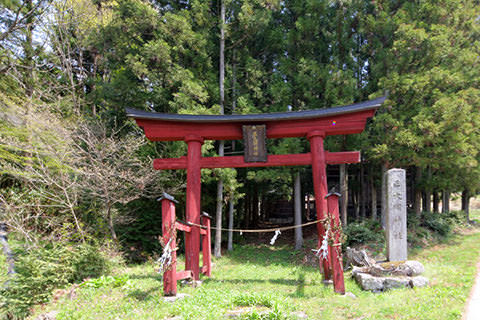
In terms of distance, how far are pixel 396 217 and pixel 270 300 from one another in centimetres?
385

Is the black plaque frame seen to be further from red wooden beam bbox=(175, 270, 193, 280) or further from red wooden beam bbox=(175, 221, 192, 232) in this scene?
red wooden beam bbox=(175, 270, 193, 280)

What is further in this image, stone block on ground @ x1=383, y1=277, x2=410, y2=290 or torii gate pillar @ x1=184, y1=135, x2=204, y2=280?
torii gate pillar @ x1=184, y1=135, x2=204, y2=280

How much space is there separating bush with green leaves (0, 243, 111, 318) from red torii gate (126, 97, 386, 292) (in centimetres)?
243

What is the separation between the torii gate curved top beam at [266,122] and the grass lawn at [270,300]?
3.36 m

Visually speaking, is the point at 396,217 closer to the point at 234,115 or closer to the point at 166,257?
the point at 234,115

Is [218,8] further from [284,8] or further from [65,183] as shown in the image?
[65,183]

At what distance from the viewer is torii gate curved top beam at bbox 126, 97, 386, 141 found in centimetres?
608

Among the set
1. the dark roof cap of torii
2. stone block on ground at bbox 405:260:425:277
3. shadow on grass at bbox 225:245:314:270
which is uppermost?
the dark roof cap of torii

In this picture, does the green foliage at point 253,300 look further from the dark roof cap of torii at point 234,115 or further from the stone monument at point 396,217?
the dark roof cap of torii at point 234,115

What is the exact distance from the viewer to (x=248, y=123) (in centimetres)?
642

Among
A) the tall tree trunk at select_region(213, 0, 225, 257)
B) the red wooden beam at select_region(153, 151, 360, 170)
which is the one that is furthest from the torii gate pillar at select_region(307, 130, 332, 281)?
the tall tree trunk at select_region(213, 0, 225, 257)

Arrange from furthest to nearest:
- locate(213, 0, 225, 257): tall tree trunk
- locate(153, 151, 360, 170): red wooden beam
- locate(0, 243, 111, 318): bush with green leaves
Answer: locate(213, 0, 225, 257): tall tree trunk, locate(153, 151, 360, 170): red wooden beam, locate(0, 243, 111, 318): bush with green leaves

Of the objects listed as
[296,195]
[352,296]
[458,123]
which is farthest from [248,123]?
[458,123]

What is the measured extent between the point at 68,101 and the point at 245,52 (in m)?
7.07
